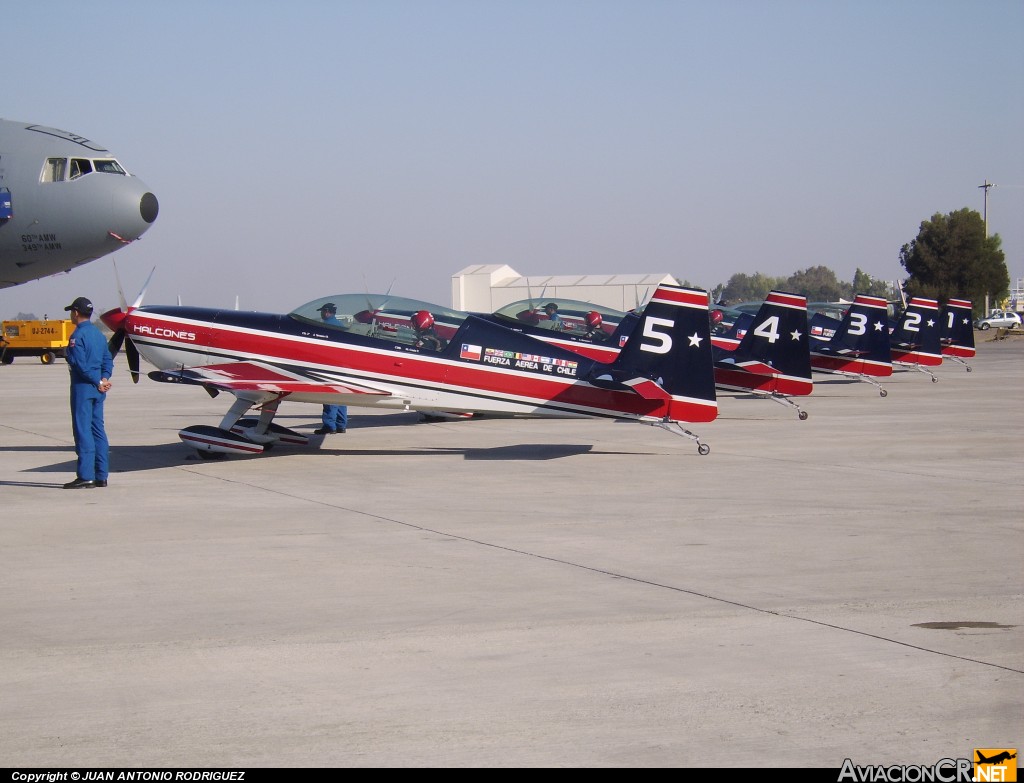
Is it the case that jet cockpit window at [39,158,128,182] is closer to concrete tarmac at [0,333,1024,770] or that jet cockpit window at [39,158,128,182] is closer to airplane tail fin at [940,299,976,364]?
concrete tarmac at [0,333,1024,770]

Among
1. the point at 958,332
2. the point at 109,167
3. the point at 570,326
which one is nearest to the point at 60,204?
the point at 109,167

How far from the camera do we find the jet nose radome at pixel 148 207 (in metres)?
23.0

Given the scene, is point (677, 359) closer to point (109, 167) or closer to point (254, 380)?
point (254, 380)

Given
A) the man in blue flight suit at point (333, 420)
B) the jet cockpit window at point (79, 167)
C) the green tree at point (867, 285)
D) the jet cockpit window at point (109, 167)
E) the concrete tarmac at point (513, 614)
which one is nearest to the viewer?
the concrete tarmac at point (513, 614)

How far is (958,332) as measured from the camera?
3575 cm

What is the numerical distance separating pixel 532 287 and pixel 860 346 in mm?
54560

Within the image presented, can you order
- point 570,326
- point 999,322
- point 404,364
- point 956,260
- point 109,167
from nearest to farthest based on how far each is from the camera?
point 404,364 < point 570,326 < point 109,167 < point 956,260 < point 999,322

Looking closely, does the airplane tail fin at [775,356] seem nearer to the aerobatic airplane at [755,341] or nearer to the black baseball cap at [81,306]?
the aerobatic airplane at [755,341]

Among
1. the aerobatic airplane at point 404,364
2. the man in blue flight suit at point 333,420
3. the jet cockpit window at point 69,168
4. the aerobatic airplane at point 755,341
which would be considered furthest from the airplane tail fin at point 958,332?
the jet cockpit window at point 69,168

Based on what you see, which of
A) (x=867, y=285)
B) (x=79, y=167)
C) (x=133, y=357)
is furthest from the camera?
(x=867, y=285)

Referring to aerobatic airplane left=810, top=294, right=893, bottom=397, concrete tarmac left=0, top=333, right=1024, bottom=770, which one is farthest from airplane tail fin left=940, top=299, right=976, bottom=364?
concrete tarmac left=0, top=333, right=1024, bottom=770

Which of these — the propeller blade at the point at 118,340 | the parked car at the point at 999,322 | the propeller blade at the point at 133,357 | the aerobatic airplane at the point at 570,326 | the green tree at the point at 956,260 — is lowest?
the propeller blade at the point at 133,357

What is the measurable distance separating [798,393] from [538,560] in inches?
558

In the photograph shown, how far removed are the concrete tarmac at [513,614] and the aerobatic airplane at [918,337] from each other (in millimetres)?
18950
